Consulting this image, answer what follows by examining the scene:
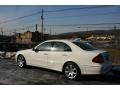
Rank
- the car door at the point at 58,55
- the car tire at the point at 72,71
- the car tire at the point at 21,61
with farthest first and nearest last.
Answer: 1. the car tire at the point at 21,61
2. the car door at the point at 58,55
3. the car tire at the point at 72,71

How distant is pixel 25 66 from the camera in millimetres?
10000

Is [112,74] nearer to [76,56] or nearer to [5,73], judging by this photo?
[76,56]

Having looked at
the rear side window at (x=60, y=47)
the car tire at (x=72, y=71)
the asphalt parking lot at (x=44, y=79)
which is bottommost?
the asphalt parking lot at (x=44, y=79)

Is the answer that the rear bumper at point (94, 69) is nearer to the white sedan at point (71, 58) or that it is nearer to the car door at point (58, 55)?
the white sedan at point (71, 58)

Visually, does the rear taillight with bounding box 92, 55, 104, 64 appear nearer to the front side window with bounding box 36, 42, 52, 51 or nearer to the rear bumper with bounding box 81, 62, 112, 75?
the rear bumper with bounding box 81, 62, 112, 75

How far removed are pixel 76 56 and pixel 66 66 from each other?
0.53 metres

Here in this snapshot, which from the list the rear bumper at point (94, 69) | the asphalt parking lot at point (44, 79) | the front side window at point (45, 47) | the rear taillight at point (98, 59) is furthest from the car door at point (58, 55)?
the rear taillight at point (98, 59)

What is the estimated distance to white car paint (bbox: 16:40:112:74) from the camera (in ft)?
24.3

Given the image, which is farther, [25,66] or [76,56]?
[25,66]

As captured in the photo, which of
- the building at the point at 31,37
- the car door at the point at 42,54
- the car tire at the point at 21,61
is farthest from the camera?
the building at the point at 31,37

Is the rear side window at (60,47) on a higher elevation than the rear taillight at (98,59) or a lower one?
higher

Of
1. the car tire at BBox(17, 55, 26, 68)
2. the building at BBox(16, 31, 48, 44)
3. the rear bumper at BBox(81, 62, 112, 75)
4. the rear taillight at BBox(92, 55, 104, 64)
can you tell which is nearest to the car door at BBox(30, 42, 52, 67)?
the car tire at BBox(17, 55, 26, 68)

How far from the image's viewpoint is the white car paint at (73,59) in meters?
7.42

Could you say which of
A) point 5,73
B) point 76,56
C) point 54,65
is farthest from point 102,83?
point 5,73
